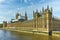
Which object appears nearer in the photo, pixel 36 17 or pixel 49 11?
pixel 49 11

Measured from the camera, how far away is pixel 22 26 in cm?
7281

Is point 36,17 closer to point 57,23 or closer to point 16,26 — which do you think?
point 57,23

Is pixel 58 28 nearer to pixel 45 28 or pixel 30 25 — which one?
pixel 45 28

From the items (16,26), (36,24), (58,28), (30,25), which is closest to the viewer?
(58,28)

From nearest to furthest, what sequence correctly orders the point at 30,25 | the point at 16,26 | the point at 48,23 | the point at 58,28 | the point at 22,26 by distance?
the point at 48,23
the point at 58,28
the point at 30,25
the point at 22,26
the point at 16,26

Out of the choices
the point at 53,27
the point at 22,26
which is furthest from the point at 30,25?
the point at 53,27

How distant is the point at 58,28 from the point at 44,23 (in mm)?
4758

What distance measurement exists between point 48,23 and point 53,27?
2256mm

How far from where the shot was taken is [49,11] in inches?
1770

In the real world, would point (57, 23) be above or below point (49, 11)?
below

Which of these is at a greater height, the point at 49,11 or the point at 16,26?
the point at 49,11

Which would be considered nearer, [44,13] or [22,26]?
[44,13]

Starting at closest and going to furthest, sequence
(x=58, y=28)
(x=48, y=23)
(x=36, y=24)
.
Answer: (x=48, y=23), (x=58, y=28), (x=36, y=24)

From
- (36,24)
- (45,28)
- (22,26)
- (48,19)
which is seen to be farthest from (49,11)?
(22,26)
